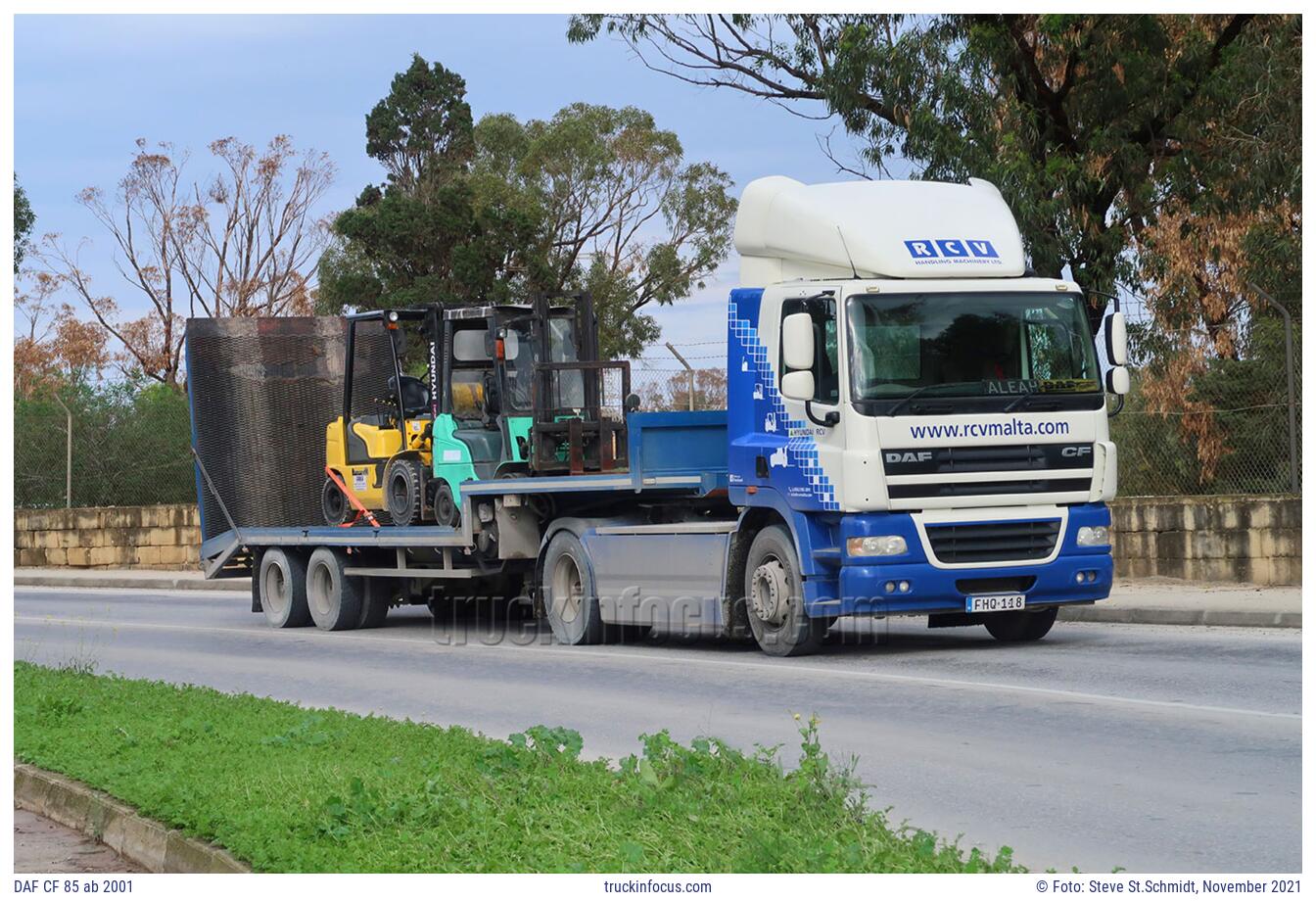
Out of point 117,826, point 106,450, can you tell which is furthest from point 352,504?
point 106,450

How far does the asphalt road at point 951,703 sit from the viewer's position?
738 cm

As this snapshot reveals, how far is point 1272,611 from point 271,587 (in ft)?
33.8

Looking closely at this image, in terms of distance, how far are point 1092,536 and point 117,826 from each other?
8347 mm

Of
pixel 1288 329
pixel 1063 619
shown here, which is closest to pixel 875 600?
pixel 1063 619

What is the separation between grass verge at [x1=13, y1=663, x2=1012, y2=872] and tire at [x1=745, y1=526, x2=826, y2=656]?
486 cm

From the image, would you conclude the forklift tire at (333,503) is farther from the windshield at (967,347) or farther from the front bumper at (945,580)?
the windshield at (967,347)

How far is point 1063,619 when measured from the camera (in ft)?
54.7

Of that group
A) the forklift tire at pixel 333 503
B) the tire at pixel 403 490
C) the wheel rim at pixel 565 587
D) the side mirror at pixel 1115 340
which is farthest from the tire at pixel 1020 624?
the forklift tire at pixel 333 503

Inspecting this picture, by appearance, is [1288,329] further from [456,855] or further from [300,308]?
[300,308]

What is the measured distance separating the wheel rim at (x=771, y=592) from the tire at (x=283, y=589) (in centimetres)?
678

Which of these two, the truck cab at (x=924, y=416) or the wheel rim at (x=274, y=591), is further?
the wheel rim at (x=274, y=591)

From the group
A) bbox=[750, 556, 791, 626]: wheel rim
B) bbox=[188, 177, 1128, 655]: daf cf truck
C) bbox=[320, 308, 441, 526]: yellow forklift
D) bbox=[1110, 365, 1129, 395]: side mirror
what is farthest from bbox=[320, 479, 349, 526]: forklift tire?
bbox=[1110, 365, 1129, 395]: side mirror

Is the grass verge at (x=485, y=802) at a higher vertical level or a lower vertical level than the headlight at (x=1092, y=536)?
lower

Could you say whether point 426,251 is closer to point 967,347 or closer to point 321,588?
point 321,588
